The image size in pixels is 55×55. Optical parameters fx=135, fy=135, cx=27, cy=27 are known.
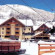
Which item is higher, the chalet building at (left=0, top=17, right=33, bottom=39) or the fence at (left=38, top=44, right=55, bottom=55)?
the chalet building at (left=0, top=17, right=33, bottom=39)

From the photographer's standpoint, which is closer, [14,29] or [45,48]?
[45,48]

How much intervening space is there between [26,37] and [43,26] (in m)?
9.02

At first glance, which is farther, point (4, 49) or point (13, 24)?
point (13, 24)

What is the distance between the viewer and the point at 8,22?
51.7 m

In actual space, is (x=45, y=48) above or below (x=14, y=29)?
below

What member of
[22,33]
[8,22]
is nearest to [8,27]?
[8,22]

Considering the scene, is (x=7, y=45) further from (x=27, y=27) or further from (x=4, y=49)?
(x=27, y=27)

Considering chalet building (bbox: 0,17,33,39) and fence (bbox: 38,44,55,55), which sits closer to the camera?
fence (bbox: 38,44,55,55)

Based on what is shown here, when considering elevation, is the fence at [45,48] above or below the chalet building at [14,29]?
below

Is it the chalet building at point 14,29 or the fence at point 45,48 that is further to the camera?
the chalet building at point 14,29

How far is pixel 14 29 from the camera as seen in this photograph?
170 feet

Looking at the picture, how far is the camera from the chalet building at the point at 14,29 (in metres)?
51.3

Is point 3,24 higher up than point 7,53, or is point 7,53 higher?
point 3,24

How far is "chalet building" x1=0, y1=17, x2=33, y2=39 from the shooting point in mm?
51281
